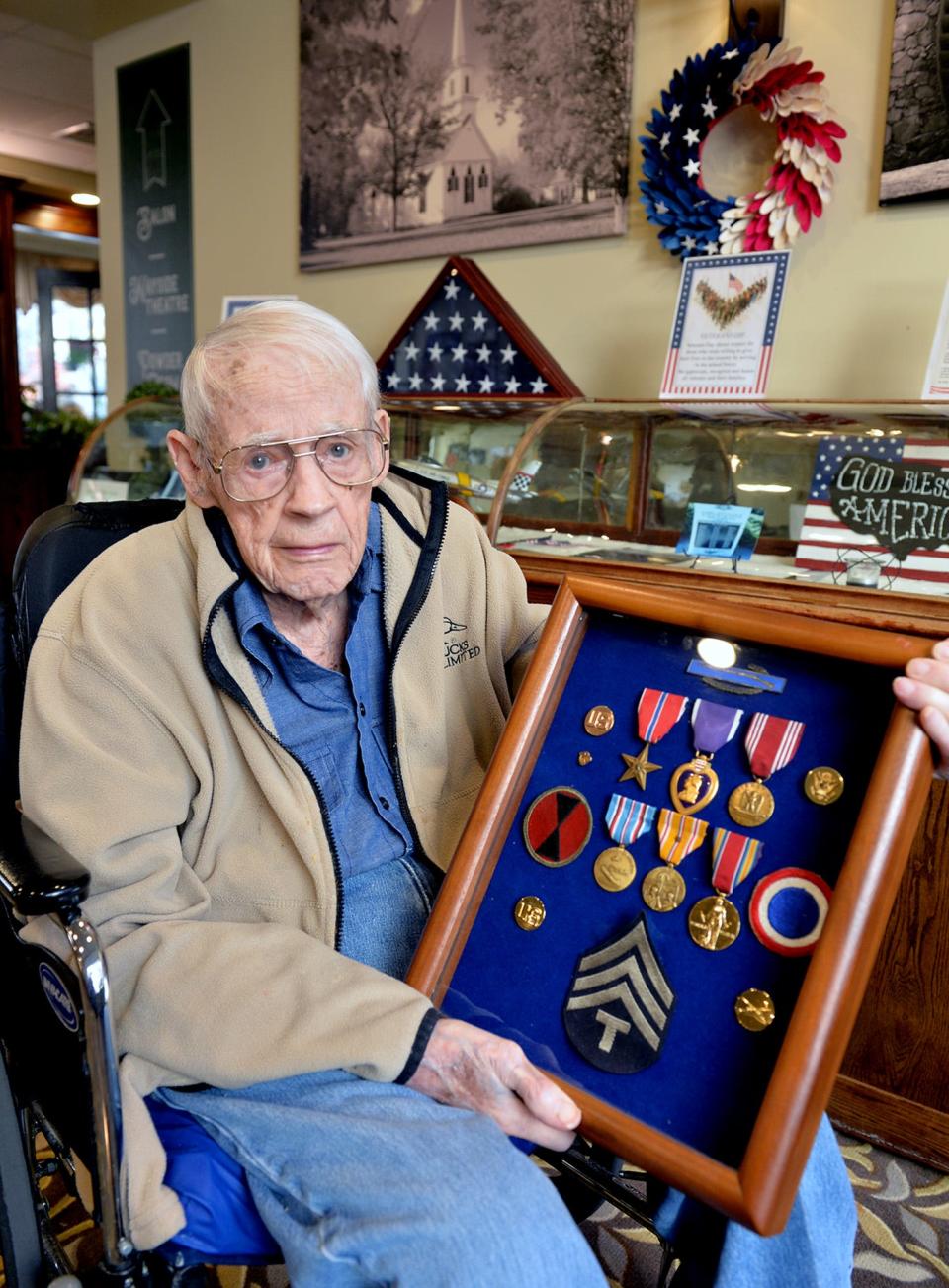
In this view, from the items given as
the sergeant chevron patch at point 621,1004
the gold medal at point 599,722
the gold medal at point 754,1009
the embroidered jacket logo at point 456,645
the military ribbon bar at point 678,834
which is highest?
the embroidered jacket logo at point 456,645

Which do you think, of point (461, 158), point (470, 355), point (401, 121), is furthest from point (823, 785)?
point (401, 121)

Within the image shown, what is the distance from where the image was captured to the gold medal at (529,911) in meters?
1.04

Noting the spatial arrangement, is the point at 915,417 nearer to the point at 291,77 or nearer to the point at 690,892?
the point at 690,892

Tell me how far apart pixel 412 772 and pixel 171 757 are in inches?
12.2

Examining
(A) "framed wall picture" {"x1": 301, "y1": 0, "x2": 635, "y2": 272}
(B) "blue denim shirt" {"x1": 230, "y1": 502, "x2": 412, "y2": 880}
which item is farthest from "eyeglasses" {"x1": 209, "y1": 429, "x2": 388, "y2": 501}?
(A) "framed wall picture" {"x1": 301, "y1": 0, "x2": 635, "y2": 272}

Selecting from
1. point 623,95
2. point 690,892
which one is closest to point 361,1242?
point 690,892

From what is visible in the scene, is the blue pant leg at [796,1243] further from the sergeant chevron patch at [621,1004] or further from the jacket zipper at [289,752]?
the jacket zipper at [289,752]

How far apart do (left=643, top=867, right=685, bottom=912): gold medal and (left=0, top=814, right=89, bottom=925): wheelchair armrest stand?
22.1 inches

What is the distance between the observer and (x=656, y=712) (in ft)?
3.45

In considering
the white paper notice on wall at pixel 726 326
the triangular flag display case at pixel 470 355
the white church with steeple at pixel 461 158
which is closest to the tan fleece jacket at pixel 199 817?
the white paper notice on wall at pixel 726 326

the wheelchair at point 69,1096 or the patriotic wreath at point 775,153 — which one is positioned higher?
the patriotic wreath at point 775,153

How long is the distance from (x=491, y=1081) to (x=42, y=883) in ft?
1.58

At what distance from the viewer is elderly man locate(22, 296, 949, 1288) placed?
36.2 inches

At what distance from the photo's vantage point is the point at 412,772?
4.13 feet
